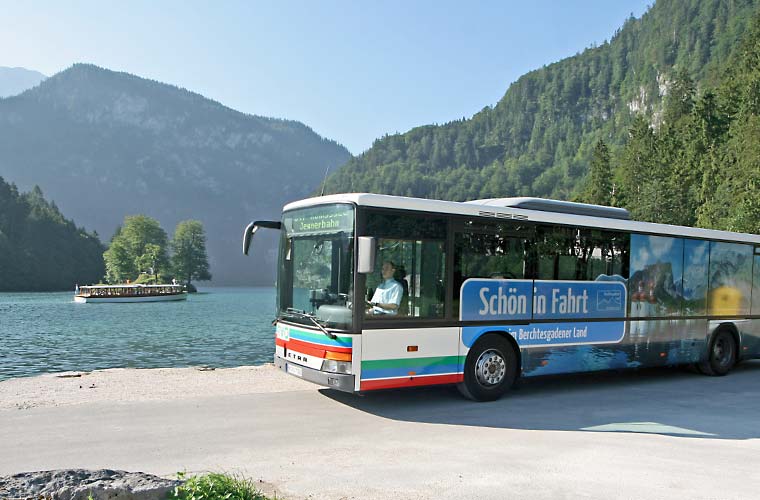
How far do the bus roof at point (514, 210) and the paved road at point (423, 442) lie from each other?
124 inches

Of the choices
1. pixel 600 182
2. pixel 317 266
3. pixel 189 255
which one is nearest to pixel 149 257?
pixel 189 255

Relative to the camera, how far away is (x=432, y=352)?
1006 cm

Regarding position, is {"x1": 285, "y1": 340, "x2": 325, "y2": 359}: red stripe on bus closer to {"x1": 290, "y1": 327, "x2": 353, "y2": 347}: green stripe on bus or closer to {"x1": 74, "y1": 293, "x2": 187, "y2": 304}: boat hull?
{"x1": 290, "y1": 327, "x2": 353, "y2": 347}: green stripe on bus

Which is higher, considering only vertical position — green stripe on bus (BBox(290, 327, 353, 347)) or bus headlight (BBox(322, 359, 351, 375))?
green stripe on bus (BBox(290, 327, 353, 347))

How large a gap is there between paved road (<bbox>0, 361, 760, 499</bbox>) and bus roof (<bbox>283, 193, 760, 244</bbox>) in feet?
10.4

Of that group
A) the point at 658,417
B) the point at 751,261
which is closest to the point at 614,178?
the point at 751,261

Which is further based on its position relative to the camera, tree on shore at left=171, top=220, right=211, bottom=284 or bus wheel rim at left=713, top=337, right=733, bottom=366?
tree on shore at left=171, top=220, right=211, bottom=284

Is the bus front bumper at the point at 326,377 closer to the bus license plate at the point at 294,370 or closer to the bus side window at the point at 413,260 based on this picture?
the bus license plate at the point at 294,370

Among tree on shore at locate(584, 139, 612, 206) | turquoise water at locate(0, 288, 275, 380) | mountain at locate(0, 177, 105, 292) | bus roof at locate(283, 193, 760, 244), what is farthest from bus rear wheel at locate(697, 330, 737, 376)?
mountain at locate(0, 177, 105, 292)

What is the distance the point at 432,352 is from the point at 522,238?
8.81ft

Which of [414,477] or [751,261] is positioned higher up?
[751,261]

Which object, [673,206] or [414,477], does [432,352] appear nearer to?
[414,477]

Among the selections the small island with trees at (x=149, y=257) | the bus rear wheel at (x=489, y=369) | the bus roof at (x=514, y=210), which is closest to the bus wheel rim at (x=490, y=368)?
the bus rear wheel at (x=489, y=369)

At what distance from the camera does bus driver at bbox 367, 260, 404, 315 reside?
955 cm
